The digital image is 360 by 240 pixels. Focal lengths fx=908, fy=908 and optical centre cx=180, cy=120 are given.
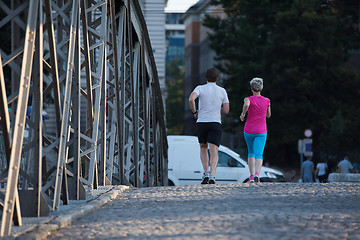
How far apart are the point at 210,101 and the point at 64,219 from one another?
585 cm

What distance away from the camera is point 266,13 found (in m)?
55.1

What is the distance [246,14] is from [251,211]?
157 feet

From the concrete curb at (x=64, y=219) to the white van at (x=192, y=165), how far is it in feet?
43.7

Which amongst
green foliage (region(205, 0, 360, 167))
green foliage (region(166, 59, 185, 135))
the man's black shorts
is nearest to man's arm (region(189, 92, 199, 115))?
the man's black shorts

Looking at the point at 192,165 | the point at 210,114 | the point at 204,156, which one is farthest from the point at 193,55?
the point at 210,114

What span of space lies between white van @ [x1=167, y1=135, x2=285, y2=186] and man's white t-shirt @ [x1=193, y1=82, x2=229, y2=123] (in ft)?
34.7

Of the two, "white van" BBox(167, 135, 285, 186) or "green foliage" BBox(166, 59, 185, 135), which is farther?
"green foliage" BBox(166, 59, 185, 135)

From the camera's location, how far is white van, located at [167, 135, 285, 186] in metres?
23.5

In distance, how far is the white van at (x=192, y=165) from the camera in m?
23.5

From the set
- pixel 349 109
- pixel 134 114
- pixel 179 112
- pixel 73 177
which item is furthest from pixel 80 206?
pixel 179 112

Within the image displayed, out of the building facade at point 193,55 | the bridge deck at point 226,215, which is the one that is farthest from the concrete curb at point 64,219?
the building facade at point 193,55

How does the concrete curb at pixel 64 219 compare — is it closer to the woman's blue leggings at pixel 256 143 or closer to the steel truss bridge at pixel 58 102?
the steel truss bridge at pixel 58 102

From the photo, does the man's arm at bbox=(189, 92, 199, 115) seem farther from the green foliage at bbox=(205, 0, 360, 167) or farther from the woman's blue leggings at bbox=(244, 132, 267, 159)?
the green foliage at bbox=(205, 0, 360, 167)

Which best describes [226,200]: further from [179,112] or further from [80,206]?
[179,112]
